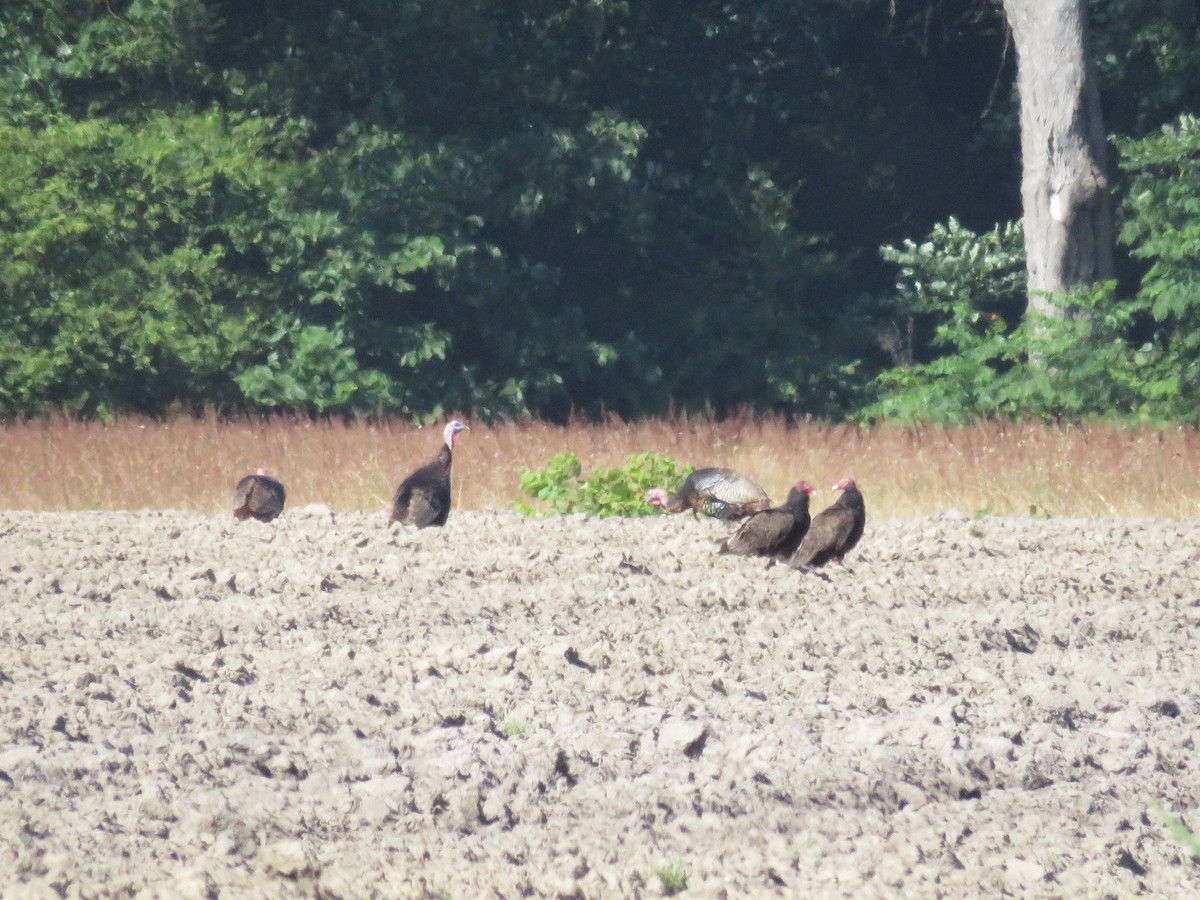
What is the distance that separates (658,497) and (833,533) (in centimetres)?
283

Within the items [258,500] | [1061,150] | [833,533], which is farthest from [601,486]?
[1061,150]

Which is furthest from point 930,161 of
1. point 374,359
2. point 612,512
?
point 612,512

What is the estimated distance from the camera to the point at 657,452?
14297 millimetres

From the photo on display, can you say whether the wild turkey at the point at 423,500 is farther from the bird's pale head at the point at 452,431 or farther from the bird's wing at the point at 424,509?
the bird's pale head at the point at 452,431

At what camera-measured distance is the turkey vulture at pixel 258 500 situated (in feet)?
36.0

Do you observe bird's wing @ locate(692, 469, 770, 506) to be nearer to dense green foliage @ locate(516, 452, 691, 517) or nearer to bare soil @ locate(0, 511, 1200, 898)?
dense green foliage @ locate(516, 452, 691, 517)

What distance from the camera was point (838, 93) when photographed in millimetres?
24281

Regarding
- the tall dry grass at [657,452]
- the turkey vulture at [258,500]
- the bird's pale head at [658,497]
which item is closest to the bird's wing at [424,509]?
the turkey vulture at [258,500]

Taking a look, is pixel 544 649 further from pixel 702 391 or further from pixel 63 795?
pixel 702 391

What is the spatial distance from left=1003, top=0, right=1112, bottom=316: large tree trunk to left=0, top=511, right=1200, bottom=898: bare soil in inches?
357

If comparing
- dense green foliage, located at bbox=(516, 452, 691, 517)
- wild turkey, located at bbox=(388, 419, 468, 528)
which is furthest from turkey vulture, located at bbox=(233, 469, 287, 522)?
dense green foliage, located at bbox=(516, 452, 691, 517)

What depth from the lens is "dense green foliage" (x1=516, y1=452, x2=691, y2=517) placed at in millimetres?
11883

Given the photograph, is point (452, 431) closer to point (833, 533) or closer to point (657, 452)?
point (657, 452)

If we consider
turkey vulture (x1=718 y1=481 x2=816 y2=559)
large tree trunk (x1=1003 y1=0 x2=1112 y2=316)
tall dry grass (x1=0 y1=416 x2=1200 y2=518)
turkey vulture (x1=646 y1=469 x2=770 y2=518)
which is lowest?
tall dry grass (x1=0 y1=416 x2=1200 y2=518)
